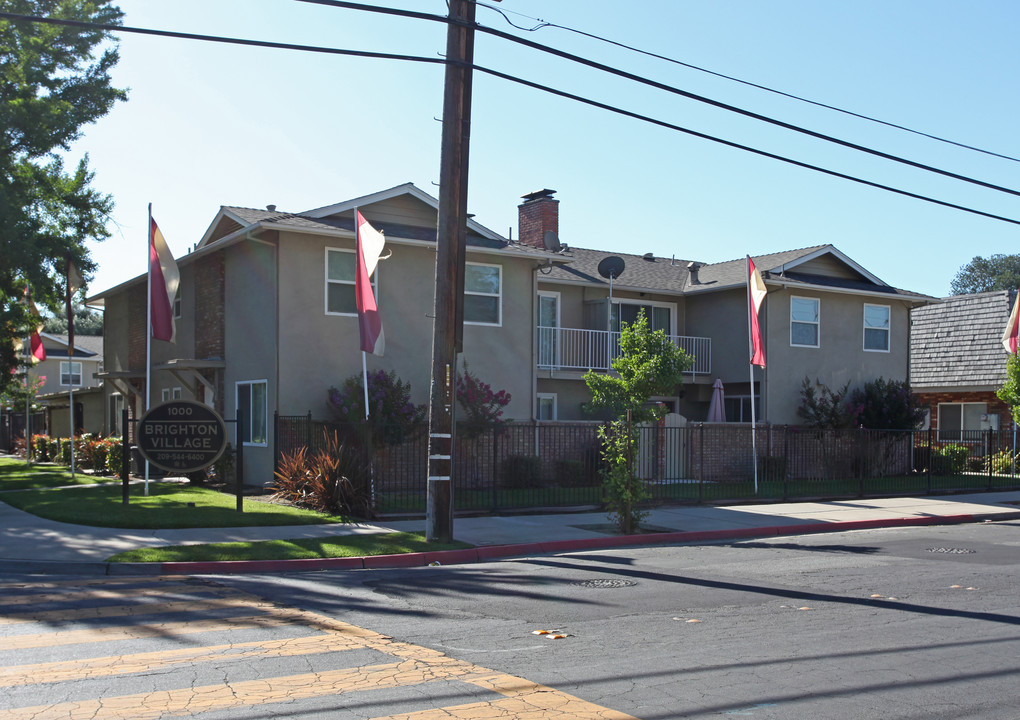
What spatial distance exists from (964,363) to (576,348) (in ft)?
53.6

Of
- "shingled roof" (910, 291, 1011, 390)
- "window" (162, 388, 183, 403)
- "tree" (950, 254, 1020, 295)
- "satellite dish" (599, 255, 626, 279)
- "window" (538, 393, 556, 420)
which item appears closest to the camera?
"window" (162, 388, 183, 403)

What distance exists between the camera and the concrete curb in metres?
11.1

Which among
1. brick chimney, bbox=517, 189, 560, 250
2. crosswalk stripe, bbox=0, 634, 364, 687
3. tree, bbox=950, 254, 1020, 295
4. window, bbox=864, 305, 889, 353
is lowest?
crosswalk stripe, bbox=0, 634, 364, 687

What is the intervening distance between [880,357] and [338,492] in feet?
64.6

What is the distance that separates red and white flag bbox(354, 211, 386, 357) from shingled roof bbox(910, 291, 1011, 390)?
23887mm

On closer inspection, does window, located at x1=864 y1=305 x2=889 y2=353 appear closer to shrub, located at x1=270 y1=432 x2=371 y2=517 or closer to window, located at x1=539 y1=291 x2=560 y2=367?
window, located at x1=539 y1=291 x2=560 y2=367

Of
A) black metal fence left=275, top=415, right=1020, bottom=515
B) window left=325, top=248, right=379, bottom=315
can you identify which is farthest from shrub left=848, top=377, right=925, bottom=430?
window left=325, top=248, right=379, bottom=315

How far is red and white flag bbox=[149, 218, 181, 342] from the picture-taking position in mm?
19312

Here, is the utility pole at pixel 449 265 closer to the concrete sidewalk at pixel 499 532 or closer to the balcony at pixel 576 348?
the concrete sidewalk at pixel 499 532

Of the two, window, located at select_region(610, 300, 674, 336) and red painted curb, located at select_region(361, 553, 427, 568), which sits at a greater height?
window, located at select_region(610, 300, 674, 336)

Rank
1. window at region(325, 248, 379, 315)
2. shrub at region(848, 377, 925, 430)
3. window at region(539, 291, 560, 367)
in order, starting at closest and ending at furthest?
window at region(325, 248, 379, 315) < window at region(539, 291, 560, 367) < shrub at region(848, 377, 925, 430)

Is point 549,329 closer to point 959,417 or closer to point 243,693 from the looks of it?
point 959,417

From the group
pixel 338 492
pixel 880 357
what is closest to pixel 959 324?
pixel 880 357

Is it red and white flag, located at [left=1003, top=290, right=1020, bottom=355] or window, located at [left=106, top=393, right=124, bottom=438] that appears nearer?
red and white flag, located at [left=1003, top=290, right=1020, bottom=355]
